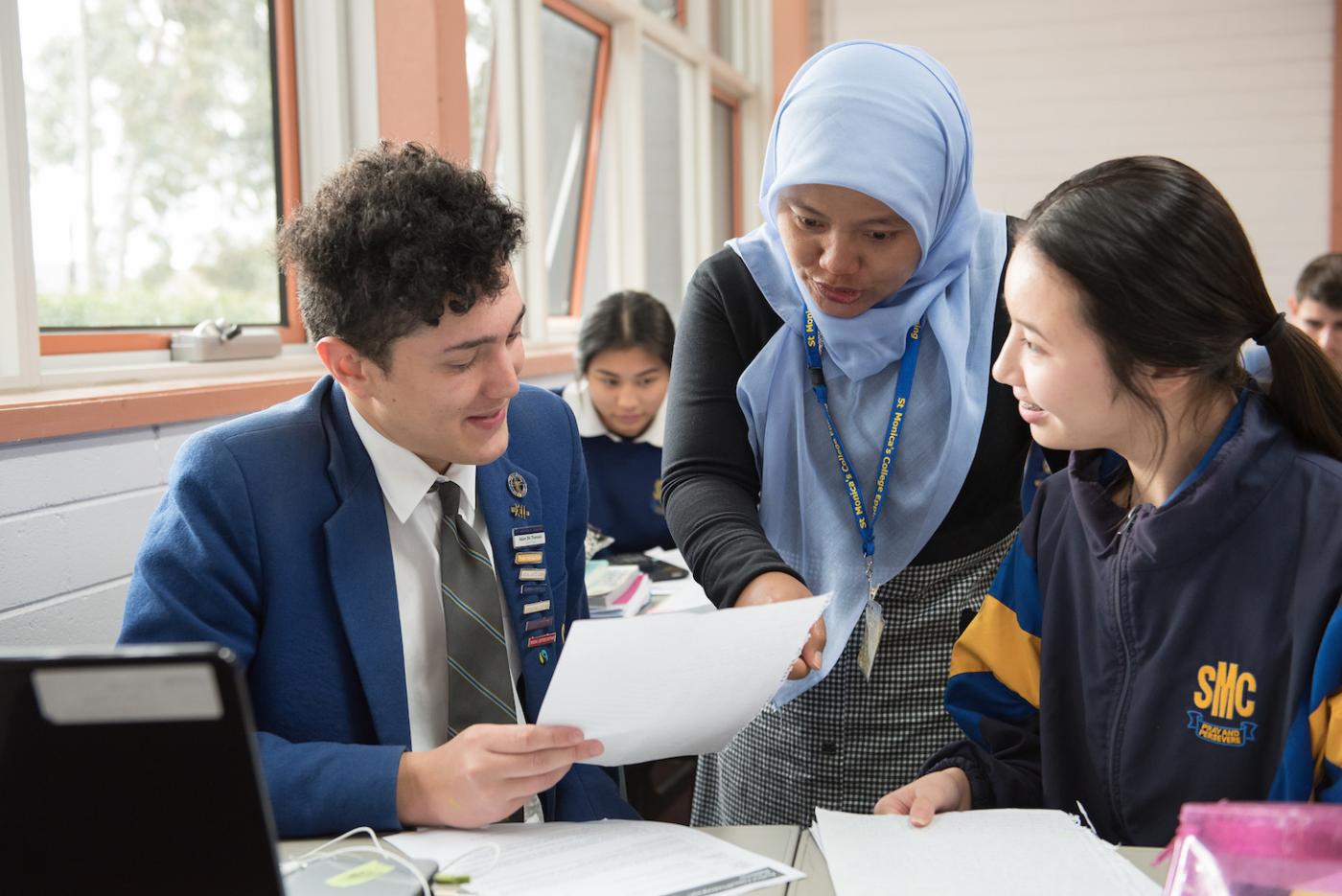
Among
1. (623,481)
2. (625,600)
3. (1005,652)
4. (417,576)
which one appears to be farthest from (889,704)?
(623,481)

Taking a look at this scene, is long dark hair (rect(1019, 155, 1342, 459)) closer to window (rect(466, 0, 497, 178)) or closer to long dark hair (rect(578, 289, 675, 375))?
long dark hair (rect(578, 289, 675, 375))

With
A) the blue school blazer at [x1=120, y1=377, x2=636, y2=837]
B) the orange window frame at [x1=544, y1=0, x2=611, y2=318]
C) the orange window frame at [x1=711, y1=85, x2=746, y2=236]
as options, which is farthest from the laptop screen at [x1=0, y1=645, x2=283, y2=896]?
the orange window frame at [x1=711, y1=85, x2=746, y2=236]

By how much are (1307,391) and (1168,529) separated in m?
0.18

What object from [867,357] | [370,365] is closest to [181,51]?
[370,365]

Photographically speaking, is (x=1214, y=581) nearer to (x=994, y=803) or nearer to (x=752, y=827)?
(x=994, y=803)

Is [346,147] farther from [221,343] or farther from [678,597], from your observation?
[678,597]

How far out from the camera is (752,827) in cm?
111

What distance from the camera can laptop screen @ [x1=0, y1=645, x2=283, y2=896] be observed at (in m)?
0.57

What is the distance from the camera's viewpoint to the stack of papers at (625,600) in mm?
2260

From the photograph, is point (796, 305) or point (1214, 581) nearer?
point (1214, 581)

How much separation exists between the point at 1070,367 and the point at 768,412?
0.42 m

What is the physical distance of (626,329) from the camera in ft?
10.1

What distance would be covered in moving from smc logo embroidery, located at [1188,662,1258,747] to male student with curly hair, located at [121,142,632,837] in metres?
0.60

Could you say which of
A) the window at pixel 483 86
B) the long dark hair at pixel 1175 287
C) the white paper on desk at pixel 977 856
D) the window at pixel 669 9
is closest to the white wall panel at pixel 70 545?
the white paper on desk at pixel 977 856
